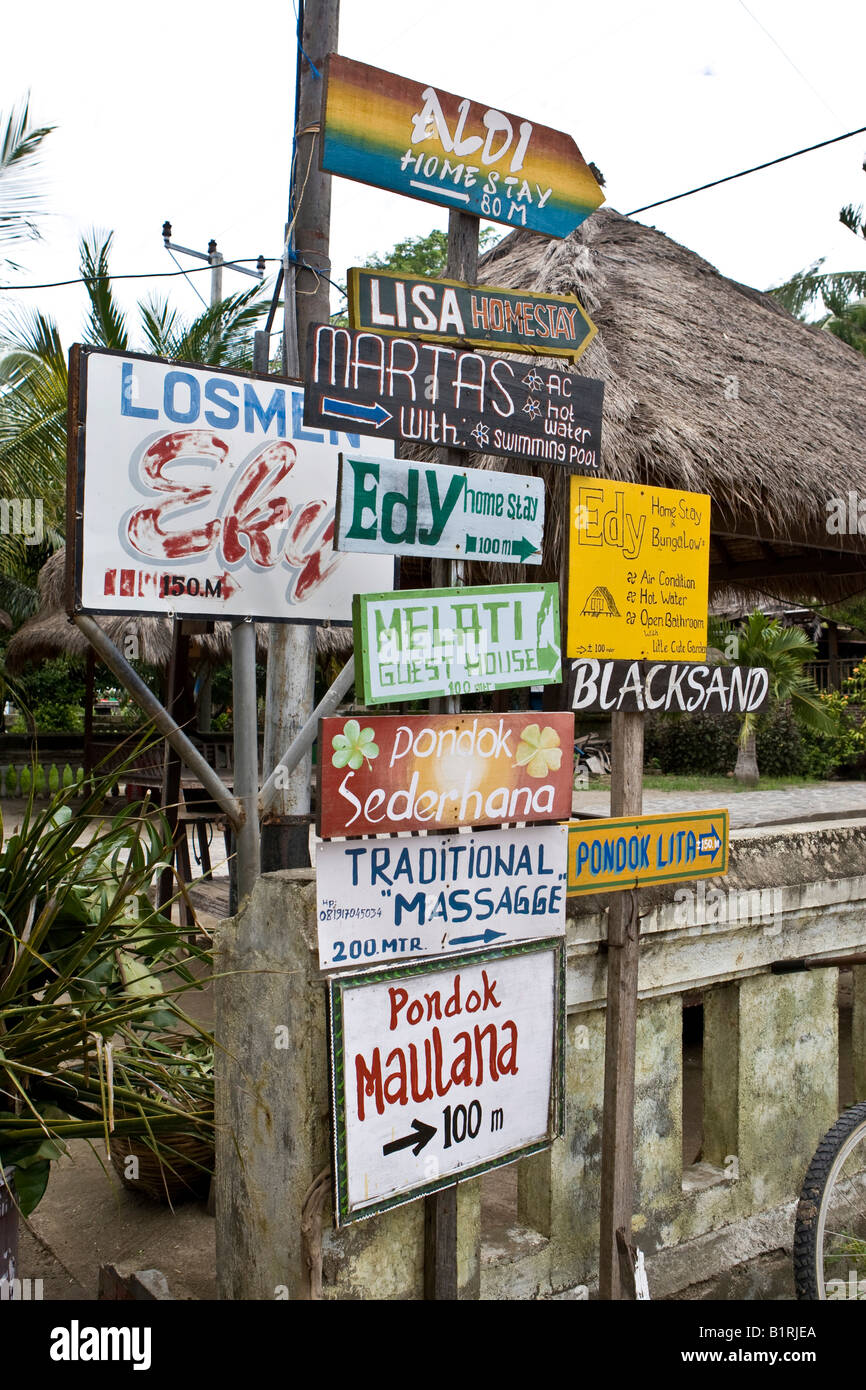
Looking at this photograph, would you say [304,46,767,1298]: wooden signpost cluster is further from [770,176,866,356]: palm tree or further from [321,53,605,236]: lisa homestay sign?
[770,176,866,356]: palm tree

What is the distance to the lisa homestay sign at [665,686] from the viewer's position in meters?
2.35

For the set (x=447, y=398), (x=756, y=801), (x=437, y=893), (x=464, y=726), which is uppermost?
(x=447, y=398)

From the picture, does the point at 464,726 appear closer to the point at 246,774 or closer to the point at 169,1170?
the point at 246,774

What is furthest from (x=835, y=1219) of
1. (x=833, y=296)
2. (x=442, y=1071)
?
(x=833, y=296)

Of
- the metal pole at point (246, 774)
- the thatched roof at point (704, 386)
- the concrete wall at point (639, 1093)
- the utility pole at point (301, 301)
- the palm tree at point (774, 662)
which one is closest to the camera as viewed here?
the concrete wall at point (639, 1093)

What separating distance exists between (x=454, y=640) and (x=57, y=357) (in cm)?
625

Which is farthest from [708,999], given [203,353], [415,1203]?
[203,353]

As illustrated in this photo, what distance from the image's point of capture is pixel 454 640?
205cm

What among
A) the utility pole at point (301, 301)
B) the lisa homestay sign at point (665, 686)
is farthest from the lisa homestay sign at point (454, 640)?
the utility pole at point (301, 301)

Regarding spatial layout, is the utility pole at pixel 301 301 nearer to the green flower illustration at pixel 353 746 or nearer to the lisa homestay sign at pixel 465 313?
the lisa homestay sign at pixel 465 313

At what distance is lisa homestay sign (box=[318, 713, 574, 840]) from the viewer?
1.87 meters

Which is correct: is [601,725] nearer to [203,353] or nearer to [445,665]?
[203,353]

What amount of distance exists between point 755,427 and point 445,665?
336 centimetres

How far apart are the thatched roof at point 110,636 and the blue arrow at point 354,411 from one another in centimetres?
546
